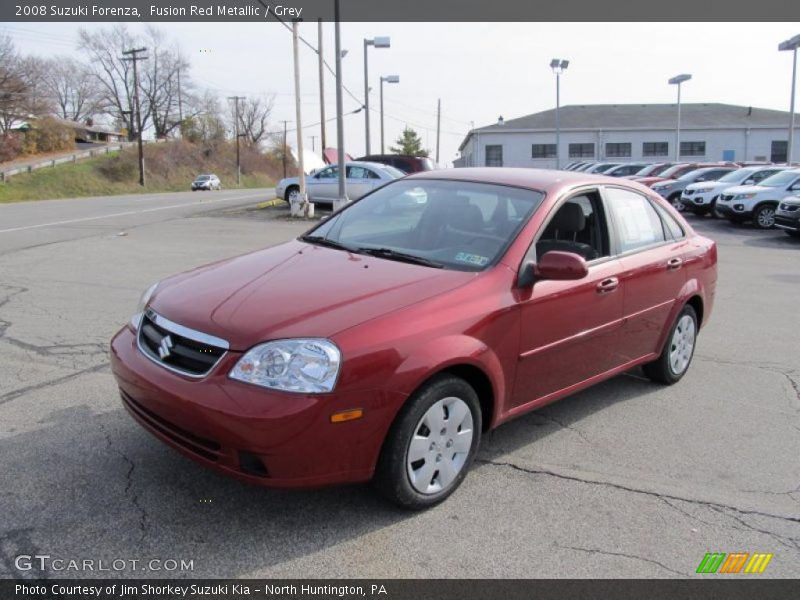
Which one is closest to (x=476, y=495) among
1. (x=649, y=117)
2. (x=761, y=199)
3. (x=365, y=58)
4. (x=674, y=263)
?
(x=674, y=263)

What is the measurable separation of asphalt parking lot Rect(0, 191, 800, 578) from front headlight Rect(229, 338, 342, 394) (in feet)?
2.39

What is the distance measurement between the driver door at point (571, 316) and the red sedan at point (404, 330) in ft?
0.04

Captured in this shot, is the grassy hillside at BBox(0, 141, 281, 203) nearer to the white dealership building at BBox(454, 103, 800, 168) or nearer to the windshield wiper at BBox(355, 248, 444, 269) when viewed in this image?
the white dealership building at BBox(454, 103, 800, 168)

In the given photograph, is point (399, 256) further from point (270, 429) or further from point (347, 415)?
point (270, 429)

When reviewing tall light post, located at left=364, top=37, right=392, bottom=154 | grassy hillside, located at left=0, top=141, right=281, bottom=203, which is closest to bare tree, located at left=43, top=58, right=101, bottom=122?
grassy hillside, located at left=0, top=141, right=281, bottom=203

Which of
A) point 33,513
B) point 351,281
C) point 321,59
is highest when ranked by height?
point 321,59

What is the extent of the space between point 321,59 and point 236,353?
64.9ft

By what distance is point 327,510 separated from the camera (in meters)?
3.27

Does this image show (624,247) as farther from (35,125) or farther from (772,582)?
(35,125)

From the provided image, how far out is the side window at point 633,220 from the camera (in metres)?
4.63

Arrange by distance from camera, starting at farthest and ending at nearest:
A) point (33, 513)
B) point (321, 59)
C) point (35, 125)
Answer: point (35, 125) < point (321, 59) < point (33, 513)

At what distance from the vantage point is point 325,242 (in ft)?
14.3

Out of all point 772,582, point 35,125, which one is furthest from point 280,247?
point 35,125

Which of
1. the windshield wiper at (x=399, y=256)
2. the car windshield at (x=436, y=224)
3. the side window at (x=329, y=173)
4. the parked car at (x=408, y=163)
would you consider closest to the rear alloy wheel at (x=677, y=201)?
the parked car at (x=408, y=163)
